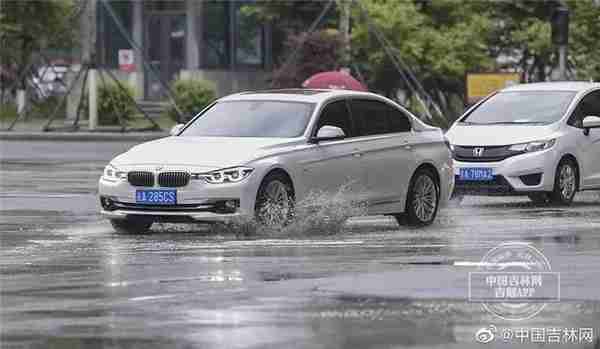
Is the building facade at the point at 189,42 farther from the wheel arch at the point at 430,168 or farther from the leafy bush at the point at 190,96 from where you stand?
the wheel arch at the point at 430,168

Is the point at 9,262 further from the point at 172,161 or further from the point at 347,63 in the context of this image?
the point at 347,63

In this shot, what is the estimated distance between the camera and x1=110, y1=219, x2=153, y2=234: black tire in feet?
57.9

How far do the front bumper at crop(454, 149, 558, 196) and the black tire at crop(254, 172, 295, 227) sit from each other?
508 cm

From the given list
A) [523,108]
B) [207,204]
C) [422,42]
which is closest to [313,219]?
[207,204]

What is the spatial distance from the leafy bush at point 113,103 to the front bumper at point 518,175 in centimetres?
2507

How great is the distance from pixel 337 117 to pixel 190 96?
29.2m

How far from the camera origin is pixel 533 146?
22.3 metres

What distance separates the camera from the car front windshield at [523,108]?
909 inches

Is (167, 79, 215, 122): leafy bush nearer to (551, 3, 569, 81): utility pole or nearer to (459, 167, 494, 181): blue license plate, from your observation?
(551, 3, 569, 81): utility pole

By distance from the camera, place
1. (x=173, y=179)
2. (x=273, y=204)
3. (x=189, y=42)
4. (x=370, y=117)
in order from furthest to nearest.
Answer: (x=189, y=42), (x=370, y=117), (x=273, y=204), (x=173, y=179)

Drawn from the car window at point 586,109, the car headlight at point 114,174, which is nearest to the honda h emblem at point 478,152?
the car window at point 586,109

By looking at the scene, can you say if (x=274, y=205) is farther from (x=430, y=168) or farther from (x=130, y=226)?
(x=430, y=168)

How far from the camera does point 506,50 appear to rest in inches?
1975

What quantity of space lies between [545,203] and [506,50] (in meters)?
27.9
